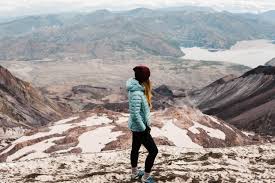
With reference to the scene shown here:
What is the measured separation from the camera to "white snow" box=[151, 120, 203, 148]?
5689cm

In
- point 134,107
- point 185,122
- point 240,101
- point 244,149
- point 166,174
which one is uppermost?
point 134,107

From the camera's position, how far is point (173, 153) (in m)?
27.1

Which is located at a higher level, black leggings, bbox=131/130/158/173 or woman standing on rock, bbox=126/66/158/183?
woman standing on rock, bbox=126/66/158/183

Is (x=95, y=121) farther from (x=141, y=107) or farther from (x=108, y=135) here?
(x=141, y=107)

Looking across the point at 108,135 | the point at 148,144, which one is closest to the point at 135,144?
the point at 148,144

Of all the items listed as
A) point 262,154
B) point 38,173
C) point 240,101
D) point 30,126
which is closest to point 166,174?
point 38,173

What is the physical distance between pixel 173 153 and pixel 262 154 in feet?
17.9

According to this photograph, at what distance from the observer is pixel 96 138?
5512 cm

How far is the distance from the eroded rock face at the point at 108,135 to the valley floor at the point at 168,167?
24.8 meters

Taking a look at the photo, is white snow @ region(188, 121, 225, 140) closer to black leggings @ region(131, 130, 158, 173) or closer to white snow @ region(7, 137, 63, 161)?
white snow @ region(7, 137, 63, 161)

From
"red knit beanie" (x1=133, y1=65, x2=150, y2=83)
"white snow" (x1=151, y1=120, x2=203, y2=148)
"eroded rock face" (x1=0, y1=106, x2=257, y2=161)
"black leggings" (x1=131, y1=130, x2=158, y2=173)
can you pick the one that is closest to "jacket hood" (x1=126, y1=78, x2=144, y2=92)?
"red knit beanie" (x1=133, y1=65, x2=150, y2=83)

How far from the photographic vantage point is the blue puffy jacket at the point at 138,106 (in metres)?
16.9

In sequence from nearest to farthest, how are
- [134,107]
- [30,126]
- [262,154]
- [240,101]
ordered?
[134,107]
[262,154]
[30,126]
[240,101]

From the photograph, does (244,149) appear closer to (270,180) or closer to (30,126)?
(270,180)
